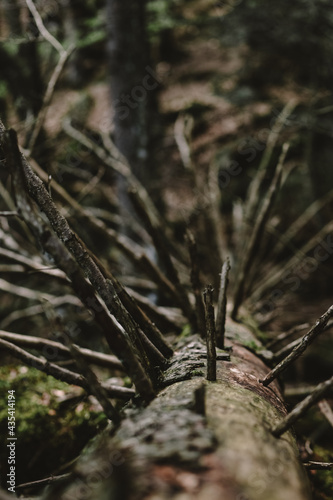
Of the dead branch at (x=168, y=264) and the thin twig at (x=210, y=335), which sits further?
the dead branch at (x=168, y=264)

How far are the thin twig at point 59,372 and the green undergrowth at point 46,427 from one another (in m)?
0.61

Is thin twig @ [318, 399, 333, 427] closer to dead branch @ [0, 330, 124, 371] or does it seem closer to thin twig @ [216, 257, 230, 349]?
thin twig @ [216, 257, 230, 349]

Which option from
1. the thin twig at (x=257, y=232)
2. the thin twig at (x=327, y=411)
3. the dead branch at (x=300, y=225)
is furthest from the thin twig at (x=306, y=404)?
the dead branch at (x=300, y=225)

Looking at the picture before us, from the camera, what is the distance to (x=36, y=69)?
681 cm

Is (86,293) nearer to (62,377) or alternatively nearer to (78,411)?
(62,377)

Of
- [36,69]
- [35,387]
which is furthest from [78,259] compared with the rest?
[36,69]

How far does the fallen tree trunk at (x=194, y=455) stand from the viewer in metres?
0.72

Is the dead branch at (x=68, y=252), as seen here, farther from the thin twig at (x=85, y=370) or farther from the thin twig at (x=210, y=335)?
the thin twig at (x=210, y=335)

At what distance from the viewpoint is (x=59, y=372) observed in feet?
4.11

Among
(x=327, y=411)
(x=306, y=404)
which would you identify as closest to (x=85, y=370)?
(x=306, y=404)

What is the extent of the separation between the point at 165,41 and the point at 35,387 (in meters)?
9.92

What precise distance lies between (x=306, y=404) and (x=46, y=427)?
5.71ft

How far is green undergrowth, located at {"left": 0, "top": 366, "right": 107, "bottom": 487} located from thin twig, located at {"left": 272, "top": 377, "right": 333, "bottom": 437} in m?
1.23

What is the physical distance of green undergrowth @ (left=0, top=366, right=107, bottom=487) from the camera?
1869mm
